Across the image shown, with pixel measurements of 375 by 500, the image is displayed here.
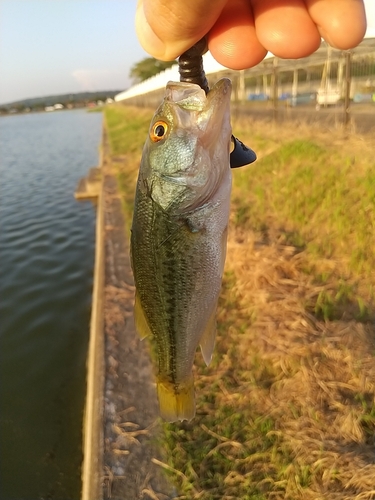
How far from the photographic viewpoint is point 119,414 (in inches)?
139

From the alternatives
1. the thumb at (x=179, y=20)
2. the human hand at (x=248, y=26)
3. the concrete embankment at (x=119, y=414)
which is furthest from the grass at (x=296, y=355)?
the thumb at (x=179, y=20)

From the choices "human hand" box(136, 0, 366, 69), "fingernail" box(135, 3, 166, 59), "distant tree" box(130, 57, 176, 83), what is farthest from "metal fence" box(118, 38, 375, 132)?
"distant tree" box(130, 57, 176, 83)

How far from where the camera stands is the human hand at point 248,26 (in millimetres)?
1364

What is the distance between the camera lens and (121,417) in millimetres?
3494

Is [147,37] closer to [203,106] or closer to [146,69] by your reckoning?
[203,106]

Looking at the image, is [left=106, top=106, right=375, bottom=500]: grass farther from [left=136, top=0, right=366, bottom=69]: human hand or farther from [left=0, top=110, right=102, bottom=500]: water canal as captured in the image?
[left=136, top=0, right=366, bottom=69]: human hand

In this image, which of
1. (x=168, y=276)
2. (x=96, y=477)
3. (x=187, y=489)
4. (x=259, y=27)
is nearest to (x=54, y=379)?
(x=96, y=477)

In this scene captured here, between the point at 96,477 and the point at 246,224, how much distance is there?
430 centimetres

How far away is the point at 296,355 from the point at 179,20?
3.05 meters

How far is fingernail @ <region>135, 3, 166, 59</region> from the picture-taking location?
1.57 meters

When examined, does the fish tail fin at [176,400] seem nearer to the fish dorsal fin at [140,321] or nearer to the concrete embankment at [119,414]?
the fish dorsal fin at [140,321]

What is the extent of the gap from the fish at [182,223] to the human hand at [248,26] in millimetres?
202

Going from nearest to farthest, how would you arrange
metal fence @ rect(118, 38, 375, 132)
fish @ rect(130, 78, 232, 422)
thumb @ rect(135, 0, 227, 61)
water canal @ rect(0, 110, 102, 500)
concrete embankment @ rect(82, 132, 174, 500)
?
1. thumb @ rect(135, 0, 227, 61)
2. fish @ rect(130, 78, 232, 422)
3. concrete embankment @ rect(82, 132, 174, 500)
4. water canal @ rect(0, 110, 102, 500)
5. metal fence @ rect(118, 38, 375, 132)

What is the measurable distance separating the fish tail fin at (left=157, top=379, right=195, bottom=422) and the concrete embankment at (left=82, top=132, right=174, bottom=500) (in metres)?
1.27
